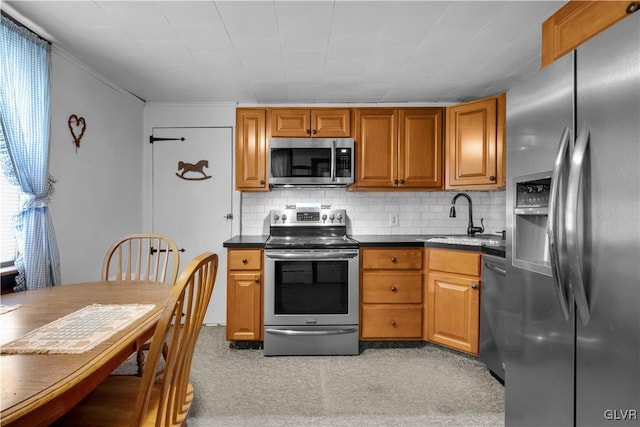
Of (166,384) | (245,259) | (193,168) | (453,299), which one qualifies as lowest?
(453,299)

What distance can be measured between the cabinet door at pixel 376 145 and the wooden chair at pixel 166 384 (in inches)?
86.6

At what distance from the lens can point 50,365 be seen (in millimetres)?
921

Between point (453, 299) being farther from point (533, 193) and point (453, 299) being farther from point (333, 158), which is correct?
point (333, 158)

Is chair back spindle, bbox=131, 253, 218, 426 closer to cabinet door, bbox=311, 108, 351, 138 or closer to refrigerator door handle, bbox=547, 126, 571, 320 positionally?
refrigerator door handle, bbox=547, 126, 571, 320

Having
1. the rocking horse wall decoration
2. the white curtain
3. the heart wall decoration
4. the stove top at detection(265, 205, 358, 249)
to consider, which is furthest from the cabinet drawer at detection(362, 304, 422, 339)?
the heart wall decoration

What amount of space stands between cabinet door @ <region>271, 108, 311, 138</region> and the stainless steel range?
41.5 inches

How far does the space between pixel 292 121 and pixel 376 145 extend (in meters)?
0.81

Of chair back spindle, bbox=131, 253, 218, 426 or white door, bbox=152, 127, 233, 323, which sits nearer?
chair back spindle, bbox=131, 253, 218, 426

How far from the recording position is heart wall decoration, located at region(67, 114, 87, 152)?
2525 millimetres

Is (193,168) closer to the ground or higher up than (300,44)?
closer to the ground

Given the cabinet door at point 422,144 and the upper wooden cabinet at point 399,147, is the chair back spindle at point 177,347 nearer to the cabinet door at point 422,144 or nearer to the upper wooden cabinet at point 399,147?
the upper wooden cabinet at point 399,147

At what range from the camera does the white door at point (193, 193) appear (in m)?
3.54

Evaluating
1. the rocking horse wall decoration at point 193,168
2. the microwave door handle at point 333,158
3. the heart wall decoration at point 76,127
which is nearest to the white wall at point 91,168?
the heart wall decoration at point 76,127

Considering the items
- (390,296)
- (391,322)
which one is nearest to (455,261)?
(390,296)
